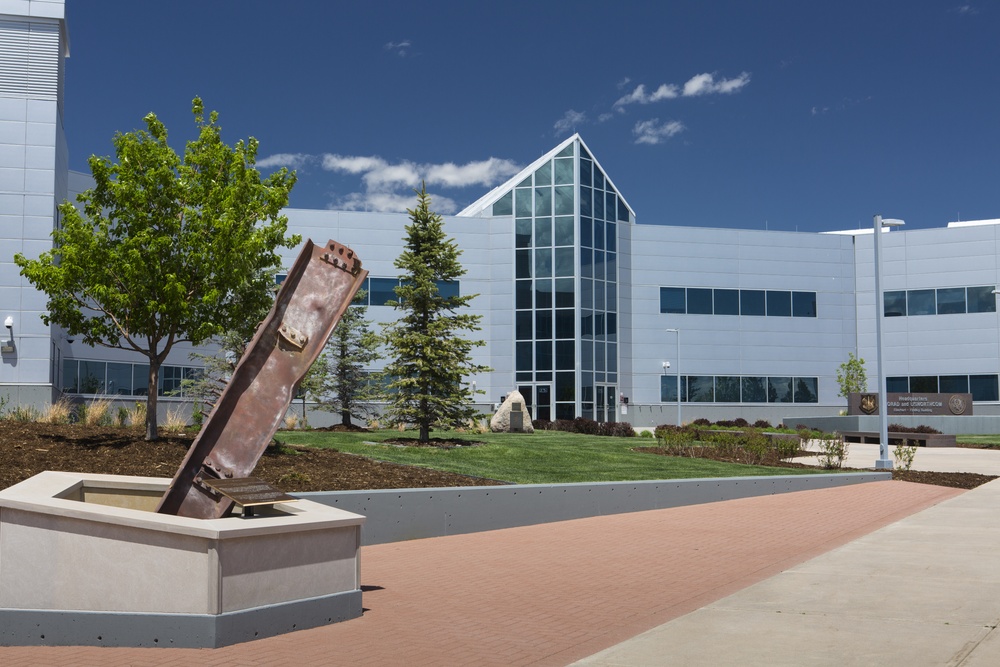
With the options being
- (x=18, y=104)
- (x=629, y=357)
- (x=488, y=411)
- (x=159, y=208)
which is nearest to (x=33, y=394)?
(x=18, y=104)

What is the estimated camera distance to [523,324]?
52469 mm

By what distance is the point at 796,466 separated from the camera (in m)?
24.0

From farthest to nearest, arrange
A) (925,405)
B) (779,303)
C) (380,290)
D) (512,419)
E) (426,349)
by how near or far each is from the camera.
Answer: (779,303), (380,290), (925,405), (512,419), (426,349)

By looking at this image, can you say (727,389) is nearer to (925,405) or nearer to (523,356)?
(925,405)

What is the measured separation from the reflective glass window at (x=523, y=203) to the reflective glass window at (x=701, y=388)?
13.8 meters

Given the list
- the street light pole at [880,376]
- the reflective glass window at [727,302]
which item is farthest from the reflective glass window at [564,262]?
the street light pole at [880,376]

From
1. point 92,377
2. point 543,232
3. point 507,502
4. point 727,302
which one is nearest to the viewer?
point 507,502

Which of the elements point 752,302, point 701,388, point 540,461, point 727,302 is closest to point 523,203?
point 727,302

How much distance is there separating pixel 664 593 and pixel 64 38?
31966 mm

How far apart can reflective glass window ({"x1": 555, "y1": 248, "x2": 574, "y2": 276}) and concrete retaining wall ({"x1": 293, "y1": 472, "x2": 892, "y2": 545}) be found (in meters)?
33.3

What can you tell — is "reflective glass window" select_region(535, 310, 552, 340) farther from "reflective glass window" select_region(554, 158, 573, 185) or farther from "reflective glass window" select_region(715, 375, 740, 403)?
"reflective glass window" select_region(715, 375, 740, 403)

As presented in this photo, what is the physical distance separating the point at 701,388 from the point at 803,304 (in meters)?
8.67

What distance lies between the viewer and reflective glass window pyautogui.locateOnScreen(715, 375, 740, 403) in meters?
56.6

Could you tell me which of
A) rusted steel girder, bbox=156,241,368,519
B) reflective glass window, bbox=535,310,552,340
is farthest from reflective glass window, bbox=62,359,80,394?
rusted steel girder, bbox=156,241,368,519
